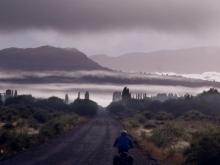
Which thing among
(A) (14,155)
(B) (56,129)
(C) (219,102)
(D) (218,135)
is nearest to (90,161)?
(A) (14,155)

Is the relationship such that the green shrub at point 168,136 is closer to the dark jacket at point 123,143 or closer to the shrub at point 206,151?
the shrub at point 206,151

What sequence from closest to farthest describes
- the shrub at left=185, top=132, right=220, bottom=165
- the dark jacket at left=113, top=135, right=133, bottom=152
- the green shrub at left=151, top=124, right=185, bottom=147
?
the dark jacket at left=113, top=135, right=133, bottom=152 → the shrub at left=185, top=132, right=220, bottom=165 → the green shrub at left=151, top=124, right=185, bottom=147

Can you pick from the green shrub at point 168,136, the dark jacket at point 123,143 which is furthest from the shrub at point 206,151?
the green shrub at point 168,136

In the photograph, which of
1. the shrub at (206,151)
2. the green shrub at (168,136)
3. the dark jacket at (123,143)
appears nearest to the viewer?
the dark jacket at (123,143)

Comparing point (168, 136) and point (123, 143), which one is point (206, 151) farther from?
point (168, 136)

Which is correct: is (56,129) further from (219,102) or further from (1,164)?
(219,102)

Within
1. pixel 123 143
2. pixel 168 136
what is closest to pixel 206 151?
pixel 123 143

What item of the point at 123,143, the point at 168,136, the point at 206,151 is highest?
the point at 123,143

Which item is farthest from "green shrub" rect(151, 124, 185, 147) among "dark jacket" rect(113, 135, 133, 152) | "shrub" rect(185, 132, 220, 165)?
"dark jacket" rect(113, 135, 133, 152)

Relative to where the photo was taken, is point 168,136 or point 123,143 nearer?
point 123,143

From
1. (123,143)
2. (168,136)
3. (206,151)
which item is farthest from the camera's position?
(168,136)

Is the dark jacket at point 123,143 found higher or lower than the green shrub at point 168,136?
higher


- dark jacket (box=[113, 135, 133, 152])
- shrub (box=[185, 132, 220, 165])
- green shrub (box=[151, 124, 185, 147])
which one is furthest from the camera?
green shrub (box=[151, 124, 185, 147])

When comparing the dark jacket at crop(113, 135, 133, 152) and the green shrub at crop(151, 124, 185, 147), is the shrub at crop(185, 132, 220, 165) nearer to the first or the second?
the dark jacket at crop(113, 135, 133, 152)
